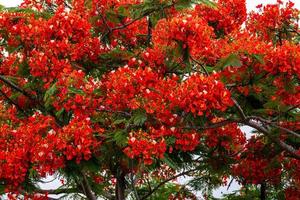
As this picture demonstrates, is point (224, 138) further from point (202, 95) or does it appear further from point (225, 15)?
point (202, 95)

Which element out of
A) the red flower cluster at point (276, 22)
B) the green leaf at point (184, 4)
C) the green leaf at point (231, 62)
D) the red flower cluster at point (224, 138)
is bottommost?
the green leaf at point (231, 62)

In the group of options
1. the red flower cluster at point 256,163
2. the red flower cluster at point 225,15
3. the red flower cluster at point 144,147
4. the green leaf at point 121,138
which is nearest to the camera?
the red flower cluster at point 144,147

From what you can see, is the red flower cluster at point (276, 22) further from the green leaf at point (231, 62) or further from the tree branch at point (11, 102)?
the tree branch at point (11, 102)

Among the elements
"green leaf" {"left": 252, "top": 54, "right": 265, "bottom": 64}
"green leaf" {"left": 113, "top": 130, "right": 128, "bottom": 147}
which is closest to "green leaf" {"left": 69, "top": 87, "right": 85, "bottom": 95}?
"green leaf" {"left": 113, "top": 130, "right": 128, "bottom": 147}

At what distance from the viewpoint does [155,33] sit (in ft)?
24.1

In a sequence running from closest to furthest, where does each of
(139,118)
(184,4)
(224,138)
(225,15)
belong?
(139,118), (184,4), (224,138), (225,15)

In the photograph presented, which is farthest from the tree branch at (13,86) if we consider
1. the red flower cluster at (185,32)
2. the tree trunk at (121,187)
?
the red flower cluster at (185,32)

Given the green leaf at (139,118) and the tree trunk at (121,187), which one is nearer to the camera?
the green leaf at (139,118)

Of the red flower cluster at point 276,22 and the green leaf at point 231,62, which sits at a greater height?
the red flower cluster at point 276,22

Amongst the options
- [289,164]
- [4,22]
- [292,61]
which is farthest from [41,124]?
[289,164]

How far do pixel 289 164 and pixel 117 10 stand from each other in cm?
460

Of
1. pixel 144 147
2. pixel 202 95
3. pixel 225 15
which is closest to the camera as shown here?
pixel 202 95

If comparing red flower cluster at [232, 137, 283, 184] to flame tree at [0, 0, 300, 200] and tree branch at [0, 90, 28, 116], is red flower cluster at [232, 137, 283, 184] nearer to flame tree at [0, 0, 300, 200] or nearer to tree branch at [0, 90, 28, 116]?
flame tree at [0, 0, 300, 200]

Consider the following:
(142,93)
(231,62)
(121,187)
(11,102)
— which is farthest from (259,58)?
(11,102)
